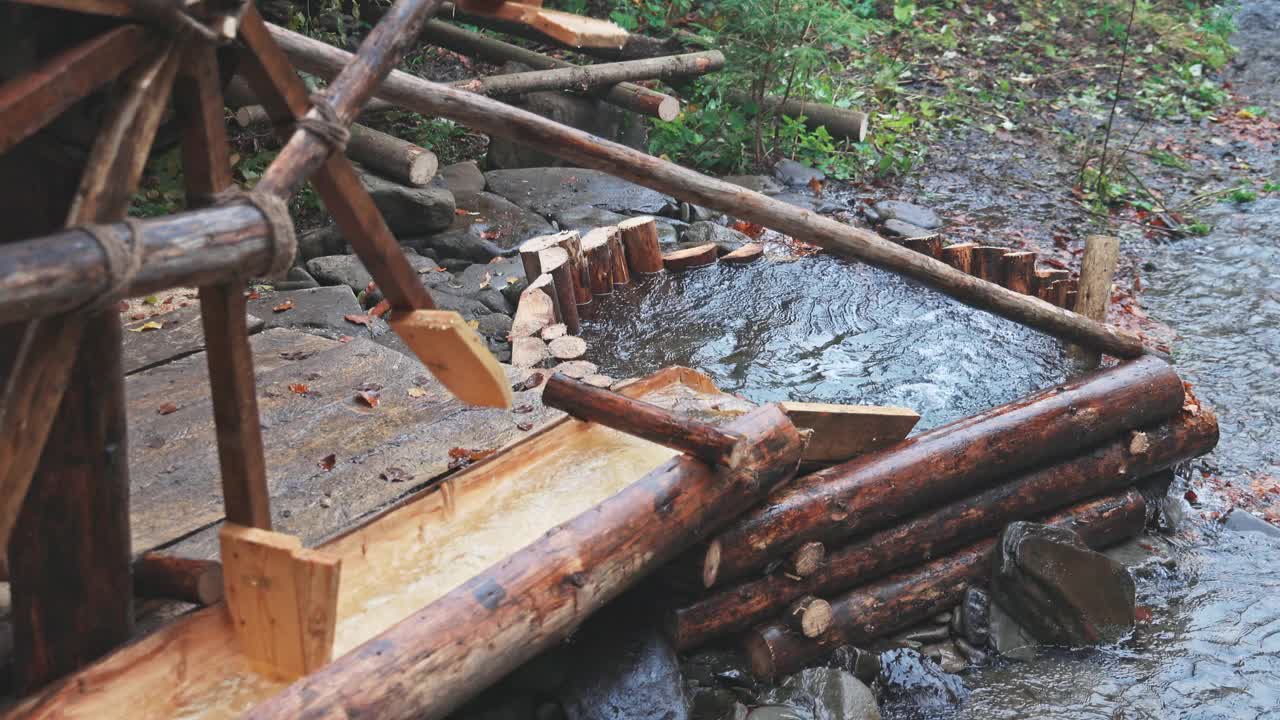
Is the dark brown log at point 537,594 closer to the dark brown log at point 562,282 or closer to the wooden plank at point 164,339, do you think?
the wooden plank at point 164,339

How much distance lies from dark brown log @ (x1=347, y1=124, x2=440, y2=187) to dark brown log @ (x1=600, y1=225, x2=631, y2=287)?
148cm

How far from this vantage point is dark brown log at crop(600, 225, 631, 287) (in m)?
7.43

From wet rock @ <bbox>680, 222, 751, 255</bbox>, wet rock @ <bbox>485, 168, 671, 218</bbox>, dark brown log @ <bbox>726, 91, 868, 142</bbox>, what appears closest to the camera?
wet rock @ <bbox>680, 222, 751, 255</bbox>

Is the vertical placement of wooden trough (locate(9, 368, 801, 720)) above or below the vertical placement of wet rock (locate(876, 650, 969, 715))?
above

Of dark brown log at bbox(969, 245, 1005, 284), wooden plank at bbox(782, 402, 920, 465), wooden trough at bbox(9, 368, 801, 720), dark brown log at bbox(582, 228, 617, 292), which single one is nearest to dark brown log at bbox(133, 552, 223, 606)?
Answer: wooden trough at bbox(9, 368, 801, 720)

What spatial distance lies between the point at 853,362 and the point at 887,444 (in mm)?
1942

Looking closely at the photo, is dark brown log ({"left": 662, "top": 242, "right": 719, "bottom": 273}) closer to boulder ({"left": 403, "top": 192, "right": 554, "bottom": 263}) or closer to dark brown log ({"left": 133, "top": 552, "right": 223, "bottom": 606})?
boulder ({"left": 403, "top": 192, "right": 554, "bottom": 263})

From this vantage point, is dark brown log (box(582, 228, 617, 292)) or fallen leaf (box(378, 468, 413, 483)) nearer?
fallen leaf (box(378, 468, 413, 483))

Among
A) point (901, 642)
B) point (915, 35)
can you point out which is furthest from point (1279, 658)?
point (915, 35)

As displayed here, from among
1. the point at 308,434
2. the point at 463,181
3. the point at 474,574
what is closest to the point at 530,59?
the point at 463,181

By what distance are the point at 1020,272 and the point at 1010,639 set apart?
3470 millimetres

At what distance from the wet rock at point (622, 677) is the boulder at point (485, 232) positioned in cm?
424

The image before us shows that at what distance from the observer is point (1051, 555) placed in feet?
14.8

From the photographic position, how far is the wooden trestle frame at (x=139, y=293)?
2.21 meters
